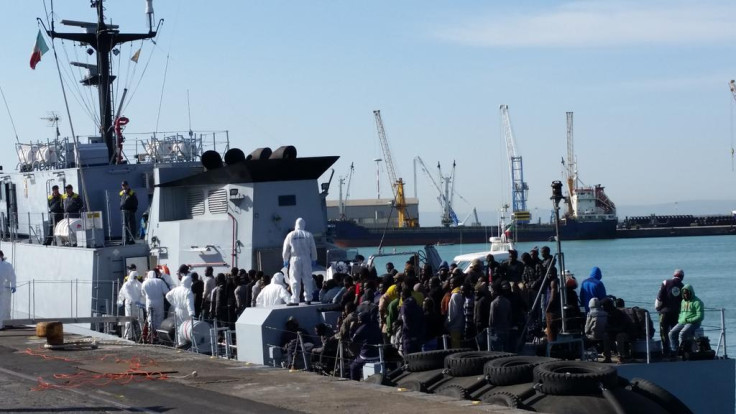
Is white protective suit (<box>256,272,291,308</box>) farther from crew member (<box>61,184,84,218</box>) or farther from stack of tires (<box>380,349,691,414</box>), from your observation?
crew member (<box>61,184,84,218</box>)

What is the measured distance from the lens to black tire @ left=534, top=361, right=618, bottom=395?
1171 cm

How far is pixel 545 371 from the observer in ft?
39.1

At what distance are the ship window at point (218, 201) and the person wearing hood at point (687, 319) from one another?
9.01 m

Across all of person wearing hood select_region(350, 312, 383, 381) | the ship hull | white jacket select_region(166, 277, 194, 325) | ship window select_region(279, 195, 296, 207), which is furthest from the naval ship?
the ship hull

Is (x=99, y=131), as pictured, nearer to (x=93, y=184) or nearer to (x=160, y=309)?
(x=93, y=184)

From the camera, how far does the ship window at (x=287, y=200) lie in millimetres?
20344

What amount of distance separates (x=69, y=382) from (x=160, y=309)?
5405 mm

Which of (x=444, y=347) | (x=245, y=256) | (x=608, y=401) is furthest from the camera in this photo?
(x=245, y=256)

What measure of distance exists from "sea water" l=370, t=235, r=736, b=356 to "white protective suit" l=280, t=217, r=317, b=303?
923 centimetres

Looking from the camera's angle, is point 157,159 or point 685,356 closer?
point 685,356

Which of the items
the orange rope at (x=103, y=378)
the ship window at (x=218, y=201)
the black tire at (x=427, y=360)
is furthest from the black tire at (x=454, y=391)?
the ship window at (x=218, y=201)

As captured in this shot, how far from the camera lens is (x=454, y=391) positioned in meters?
12.5

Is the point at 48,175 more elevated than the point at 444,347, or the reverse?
the point at 48,175

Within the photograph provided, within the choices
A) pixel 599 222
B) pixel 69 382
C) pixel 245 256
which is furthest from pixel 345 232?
pixel 69 382
